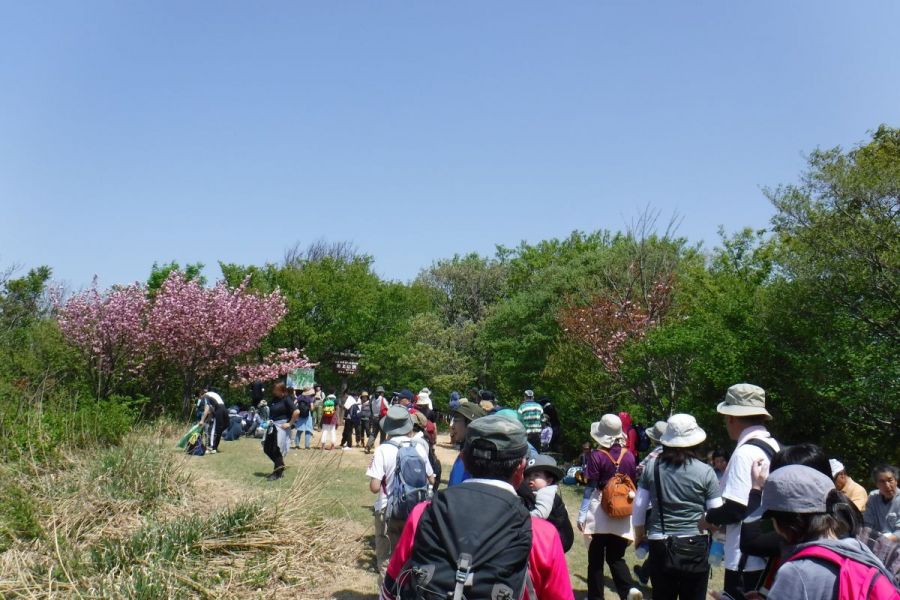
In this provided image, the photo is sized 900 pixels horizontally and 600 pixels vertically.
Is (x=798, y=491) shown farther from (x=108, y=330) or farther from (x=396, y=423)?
(x=108, y=330)

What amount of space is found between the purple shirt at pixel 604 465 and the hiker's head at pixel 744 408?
1706 millimetres

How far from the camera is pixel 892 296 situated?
32.1ft

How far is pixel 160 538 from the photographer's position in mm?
5867

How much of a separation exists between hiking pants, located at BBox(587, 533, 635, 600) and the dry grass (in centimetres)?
225

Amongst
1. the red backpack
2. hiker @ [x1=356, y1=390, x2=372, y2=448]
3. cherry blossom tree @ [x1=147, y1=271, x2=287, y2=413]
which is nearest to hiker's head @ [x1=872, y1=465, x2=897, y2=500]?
the red backpack

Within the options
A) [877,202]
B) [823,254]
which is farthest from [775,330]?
[877,202]

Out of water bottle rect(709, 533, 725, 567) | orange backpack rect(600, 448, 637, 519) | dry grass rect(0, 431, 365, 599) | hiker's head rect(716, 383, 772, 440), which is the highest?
hiker's head rect(716, 383, 772, 440)

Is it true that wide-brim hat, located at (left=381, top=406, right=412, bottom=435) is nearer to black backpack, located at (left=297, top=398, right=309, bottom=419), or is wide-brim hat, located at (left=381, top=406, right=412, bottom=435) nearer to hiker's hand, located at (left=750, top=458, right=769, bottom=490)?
hiker's hand, located at (left=750, top=458, right=769, bottom=490)

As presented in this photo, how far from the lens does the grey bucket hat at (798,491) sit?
2.56 meters

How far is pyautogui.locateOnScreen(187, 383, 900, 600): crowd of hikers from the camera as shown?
2.27m

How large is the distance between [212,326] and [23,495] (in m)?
17.5

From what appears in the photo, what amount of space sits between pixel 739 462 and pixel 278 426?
329 inches

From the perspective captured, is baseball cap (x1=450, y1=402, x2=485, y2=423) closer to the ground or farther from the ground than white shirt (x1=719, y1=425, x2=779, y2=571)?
farther from the ground

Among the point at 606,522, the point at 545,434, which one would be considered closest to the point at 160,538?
the point at 606,522
